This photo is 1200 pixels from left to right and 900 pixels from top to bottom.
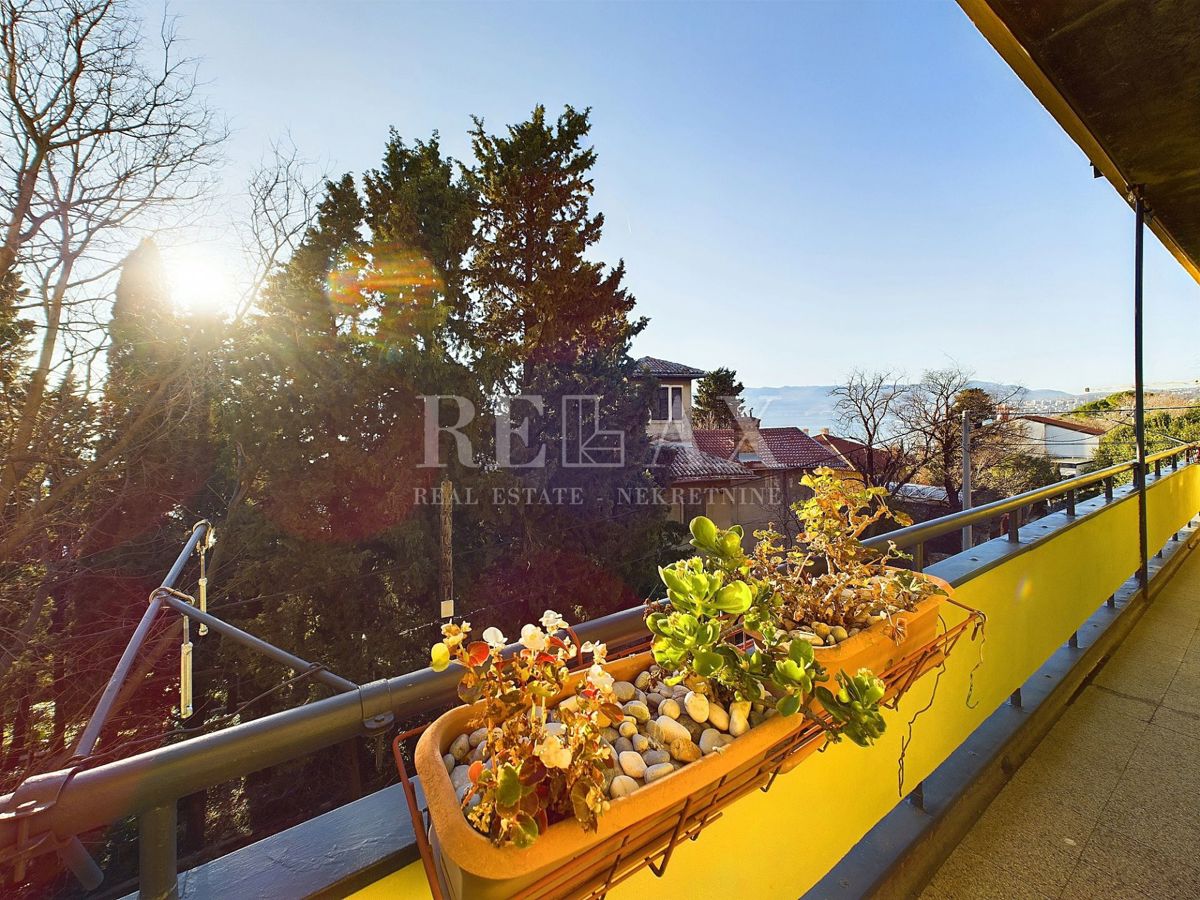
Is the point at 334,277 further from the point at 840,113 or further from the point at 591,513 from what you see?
the point at 840,113

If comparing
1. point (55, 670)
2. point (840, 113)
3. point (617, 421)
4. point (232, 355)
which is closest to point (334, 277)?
point (232, 355)

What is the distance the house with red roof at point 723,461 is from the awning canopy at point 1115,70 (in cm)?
727

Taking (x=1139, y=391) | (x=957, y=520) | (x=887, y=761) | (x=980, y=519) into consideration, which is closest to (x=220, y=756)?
(x=887, y=761)

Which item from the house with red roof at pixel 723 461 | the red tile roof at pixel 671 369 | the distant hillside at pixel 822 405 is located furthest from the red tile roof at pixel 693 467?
the red tile roof at pixel 671 369

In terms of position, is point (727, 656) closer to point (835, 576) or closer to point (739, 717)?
point (739, 717)

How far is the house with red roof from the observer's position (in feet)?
34.3

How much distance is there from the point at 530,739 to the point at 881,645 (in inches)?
19.8

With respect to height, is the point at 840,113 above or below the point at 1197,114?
above

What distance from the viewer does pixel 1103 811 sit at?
1.26 metres

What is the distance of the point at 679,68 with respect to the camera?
14.5 ft

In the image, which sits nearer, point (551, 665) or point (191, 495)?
point (551, 665)

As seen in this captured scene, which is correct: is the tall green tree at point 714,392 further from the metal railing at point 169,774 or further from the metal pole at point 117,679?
the metal railing at point 169,774

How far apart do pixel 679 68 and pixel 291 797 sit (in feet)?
31.8

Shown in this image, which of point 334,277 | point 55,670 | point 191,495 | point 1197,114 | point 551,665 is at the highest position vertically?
point 334,277
